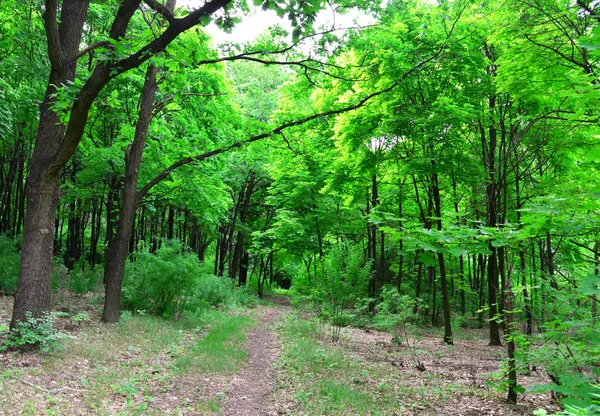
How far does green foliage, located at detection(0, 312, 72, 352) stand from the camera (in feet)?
19.1

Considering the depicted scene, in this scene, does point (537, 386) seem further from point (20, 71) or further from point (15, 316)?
point (20, 71)

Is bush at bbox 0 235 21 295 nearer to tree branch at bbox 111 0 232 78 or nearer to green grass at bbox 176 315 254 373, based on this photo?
green grass at bbox 176 315 254 373

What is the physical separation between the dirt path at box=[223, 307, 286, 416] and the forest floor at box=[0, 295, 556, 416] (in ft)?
0.06

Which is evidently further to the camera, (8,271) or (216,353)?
(8,271)

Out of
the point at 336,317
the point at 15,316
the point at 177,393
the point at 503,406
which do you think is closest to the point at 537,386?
the point at 503,406

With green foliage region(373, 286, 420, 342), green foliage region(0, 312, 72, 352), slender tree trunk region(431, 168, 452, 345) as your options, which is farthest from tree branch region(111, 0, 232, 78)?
slender tree trunk region(431, 168, 452, 345)

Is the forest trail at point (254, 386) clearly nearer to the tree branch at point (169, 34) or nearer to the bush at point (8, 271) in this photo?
the tree branch at point (169, 34)

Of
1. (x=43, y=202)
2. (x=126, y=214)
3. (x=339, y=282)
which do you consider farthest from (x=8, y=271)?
(x=339, y=282)

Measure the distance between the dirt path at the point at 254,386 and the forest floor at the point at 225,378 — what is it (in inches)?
0.7

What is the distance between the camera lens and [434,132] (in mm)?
9711

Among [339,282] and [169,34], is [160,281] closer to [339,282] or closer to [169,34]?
[339,282]

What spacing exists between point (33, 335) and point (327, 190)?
441 inches

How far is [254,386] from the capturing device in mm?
6816

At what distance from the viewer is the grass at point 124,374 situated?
15.6 ft
